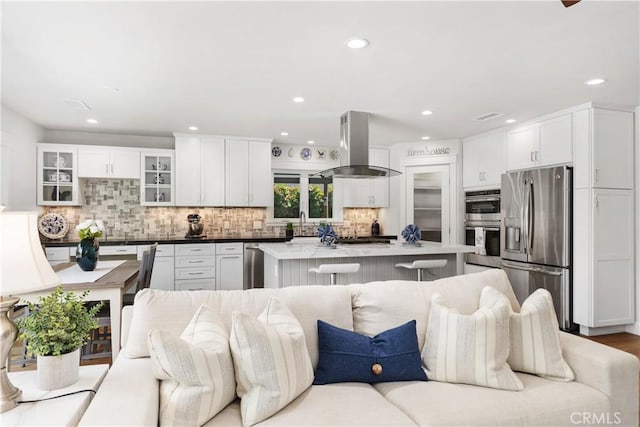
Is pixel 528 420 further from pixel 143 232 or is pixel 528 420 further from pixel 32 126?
pixel 32 126

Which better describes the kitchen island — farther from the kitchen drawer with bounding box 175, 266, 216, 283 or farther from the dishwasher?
the kitchen drawer with bounding box 175, 266, 216, 283

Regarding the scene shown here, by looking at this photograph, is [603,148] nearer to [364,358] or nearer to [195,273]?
[364,358]

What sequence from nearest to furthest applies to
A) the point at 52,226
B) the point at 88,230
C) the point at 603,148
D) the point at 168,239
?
the point at 88,230 → the point at 603,148 → the point at 52,226 → the point at 168,239

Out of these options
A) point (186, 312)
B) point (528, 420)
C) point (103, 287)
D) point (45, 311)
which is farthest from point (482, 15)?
point (103, 287)

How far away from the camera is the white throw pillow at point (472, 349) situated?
5.78 feet

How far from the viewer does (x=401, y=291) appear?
212 cm

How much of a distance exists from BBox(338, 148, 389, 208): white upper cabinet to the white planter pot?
17.8ft

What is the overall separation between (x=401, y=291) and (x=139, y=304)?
132 centimetres

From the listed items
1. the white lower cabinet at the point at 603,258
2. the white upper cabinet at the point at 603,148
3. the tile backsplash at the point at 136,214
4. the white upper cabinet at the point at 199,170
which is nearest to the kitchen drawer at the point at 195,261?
the tile backsplash at the point at 136,214

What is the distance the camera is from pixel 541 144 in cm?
473

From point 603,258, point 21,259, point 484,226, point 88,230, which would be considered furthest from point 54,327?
point 484,226

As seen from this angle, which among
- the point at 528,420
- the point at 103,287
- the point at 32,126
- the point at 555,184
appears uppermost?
the point at 32,126

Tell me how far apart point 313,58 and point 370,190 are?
3.88m

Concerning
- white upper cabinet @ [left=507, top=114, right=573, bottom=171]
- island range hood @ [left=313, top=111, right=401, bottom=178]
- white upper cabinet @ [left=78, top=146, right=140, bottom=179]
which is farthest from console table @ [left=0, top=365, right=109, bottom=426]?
white upper cabinet @ [left=507, top=114, right=573, bottom=171]
